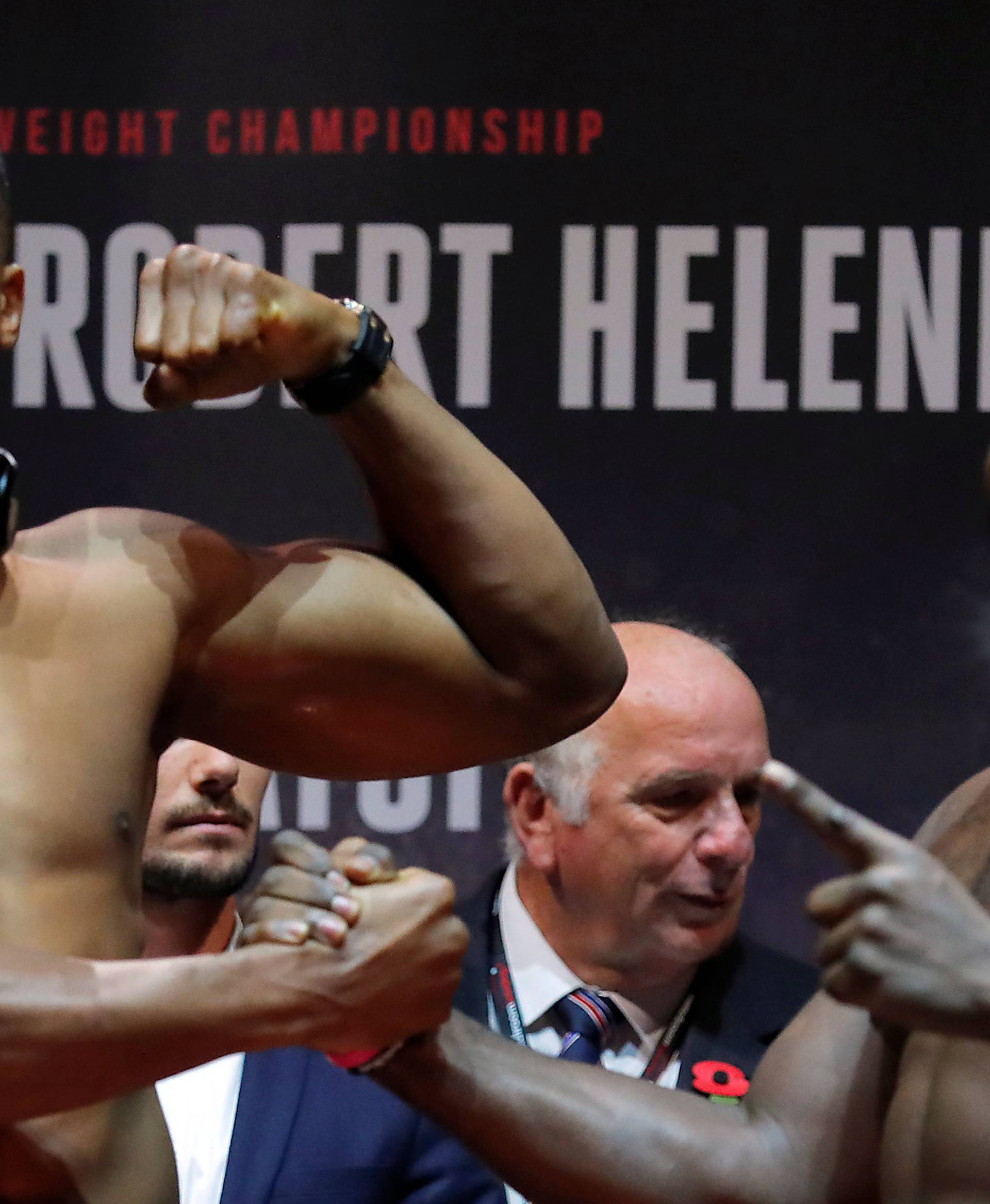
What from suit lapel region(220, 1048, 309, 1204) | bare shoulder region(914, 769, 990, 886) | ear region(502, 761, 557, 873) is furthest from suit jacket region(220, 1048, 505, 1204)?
bare shoulder region(914, 769, 990, 886)

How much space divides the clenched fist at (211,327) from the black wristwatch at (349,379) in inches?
1.2

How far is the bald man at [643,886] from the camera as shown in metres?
2.27

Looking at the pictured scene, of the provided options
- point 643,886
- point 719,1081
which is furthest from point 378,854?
point 643,886

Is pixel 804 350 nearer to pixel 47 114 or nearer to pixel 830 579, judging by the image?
pixel 830 579

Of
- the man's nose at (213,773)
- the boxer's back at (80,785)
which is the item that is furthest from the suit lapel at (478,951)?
the boxer's back at (80,785)

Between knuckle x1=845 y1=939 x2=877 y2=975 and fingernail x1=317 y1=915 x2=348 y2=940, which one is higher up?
fingernail x1=317 y1=915 x2=348 y2=940

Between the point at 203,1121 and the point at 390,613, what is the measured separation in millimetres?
1098

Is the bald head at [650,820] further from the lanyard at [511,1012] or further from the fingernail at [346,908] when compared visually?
the fingernail at [346,908]

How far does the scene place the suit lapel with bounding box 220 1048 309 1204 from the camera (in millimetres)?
1896

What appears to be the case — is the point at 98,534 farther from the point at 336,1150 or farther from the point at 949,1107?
the point at 336,1150

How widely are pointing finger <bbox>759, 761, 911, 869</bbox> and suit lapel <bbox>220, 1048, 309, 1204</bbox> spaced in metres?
0.98

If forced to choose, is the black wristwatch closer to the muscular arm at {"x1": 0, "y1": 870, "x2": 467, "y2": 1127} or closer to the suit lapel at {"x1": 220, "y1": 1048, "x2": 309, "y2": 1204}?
the muscular arm at {"x1": 0, "y1": 870, "x2": 467, "y2": 1127}

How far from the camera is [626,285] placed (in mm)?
2385

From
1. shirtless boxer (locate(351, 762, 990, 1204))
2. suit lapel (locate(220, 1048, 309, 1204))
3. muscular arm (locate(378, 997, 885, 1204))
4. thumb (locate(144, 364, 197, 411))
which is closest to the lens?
thumb (locate(144, 364, 197, 411))
